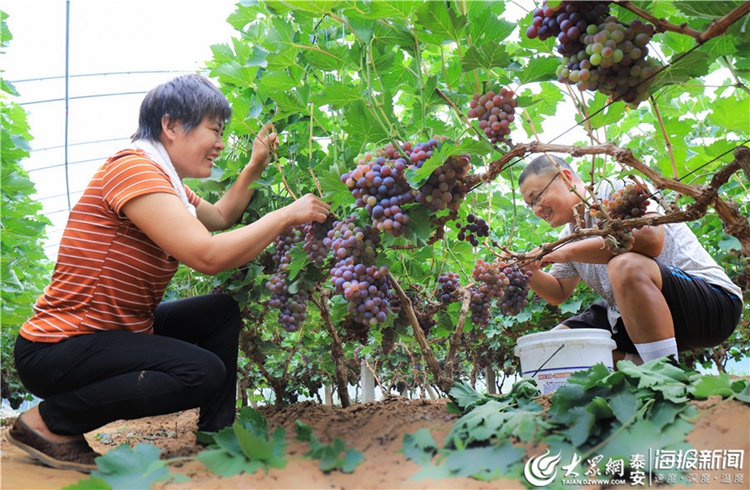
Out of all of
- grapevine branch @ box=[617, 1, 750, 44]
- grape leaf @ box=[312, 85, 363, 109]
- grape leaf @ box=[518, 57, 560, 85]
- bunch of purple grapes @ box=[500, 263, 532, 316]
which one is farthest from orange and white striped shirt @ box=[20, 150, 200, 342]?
bunch of purple grapes @ box=[500, 263, 532, 316]

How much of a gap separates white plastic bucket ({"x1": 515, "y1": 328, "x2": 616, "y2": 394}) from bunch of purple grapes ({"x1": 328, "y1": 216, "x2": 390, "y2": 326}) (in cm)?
94

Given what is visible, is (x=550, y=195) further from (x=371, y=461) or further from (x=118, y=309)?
(x=118, y=309)

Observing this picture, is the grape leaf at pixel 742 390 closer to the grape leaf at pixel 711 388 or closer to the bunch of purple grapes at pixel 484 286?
the grape leaf at pixel 711 388

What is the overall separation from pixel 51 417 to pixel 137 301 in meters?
0.47

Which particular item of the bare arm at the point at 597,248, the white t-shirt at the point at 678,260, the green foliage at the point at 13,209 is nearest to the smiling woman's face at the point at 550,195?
the white t-shirt at the point at 678,260

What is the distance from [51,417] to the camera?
6.07 ft

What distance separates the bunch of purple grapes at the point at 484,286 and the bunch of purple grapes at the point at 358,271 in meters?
0.74

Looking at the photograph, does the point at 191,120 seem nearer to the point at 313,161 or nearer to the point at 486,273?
the point at 313,161

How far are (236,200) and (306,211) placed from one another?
658 millimetres

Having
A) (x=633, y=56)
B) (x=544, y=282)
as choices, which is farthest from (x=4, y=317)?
(x=633, y=56)

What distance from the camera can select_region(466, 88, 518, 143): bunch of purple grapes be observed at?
1.64 metres

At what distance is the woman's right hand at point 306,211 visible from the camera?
75.9 inches

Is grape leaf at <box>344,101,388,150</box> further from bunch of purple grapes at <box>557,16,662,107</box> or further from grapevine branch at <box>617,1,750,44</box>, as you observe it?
grapevine branch at <box>617,1,750,44</box>

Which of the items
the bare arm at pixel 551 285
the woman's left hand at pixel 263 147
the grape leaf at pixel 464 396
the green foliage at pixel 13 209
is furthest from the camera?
the green foliage at pixel 13 209
